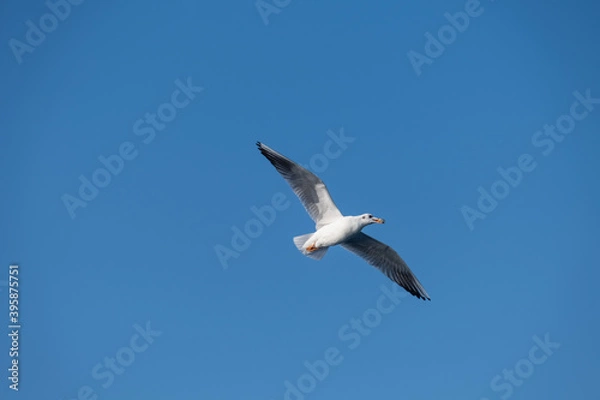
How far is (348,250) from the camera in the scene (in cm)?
1559

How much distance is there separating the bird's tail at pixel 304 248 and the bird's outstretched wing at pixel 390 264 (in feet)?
2.83

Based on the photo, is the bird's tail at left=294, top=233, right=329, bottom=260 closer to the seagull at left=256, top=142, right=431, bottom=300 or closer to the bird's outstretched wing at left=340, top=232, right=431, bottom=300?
the seagull at left=256, top=142, right=431, bottom=300

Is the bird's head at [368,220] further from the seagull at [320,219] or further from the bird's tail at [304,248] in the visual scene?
the bird's tail at [304,248]

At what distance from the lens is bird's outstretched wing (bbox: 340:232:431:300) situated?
15469mm

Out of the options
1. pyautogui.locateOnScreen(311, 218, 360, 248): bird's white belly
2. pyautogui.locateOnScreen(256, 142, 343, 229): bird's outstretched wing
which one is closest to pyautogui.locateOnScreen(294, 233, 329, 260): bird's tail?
pyautogui.locateOnScreen(311, 218, 360, 248): bird's white belly

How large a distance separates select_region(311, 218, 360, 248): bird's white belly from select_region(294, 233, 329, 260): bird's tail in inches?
5.4

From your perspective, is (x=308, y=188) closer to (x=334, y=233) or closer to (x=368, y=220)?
(x=334, y=233)

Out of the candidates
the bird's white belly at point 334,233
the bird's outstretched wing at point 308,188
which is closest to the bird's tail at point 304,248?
the bird's white belly at point 334,233

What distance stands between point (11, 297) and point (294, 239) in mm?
5225

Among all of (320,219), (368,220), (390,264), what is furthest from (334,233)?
(390,264)

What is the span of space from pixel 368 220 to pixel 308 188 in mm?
1161

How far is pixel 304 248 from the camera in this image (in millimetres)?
14727

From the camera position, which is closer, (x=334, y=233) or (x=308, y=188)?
→ (x=334, y=233)

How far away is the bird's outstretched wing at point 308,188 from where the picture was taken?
14.7 metres
